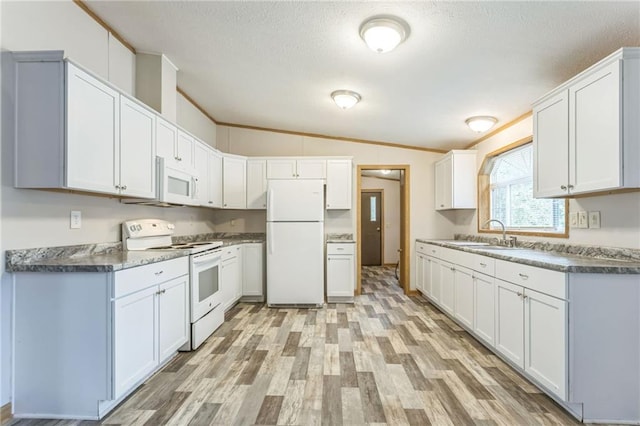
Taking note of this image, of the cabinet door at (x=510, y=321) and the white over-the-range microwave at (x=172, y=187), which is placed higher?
the white over-the-range microwave at (x=172, y=187)

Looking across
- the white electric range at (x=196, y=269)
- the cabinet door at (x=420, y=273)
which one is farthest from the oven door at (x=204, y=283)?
the cabinet door at (x=420, y=273)

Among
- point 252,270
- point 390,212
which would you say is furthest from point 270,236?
point 390,212

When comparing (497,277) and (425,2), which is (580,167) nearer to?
(497,277)

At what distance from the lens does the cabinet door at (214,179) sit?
3.97m

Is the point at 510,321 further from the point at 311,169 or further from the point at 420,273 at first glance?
the point at 311,169

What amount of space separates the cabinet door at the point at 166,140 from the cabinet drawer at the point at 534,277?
2.96m

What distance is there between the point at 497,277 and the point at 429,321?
1.27 meters

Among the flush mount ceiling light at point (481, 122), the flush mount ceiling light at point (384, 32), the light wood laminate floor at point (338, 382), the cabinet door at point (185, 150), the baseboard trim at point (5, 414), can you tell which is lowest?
the light wood laminate floor at point (338, 382)

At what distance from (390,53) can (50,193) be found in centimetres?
256

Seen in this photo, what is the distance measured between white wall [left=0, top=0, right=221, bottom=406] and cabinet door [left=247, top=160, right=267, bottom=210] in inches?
70.6

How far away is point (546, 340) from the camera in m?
1.90

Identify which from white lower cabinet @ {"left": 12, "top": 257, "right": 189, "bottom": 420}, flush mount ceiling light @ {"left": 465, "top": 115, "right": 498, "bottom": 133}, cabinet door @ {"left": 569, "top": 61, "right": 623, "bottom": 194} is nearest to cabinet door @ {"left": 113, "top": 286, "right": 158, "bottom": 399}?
white lower cabinet @ {"left": 12, "top": 257, "right": 189, "bottom": 420}

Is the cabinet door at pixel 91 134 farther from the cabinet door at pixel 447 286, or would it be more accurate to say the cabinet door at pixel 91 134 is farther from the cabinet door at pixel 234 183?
the cabinet door at pixel 447 286

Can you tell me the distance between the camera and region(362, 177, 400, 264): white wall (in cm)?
775
